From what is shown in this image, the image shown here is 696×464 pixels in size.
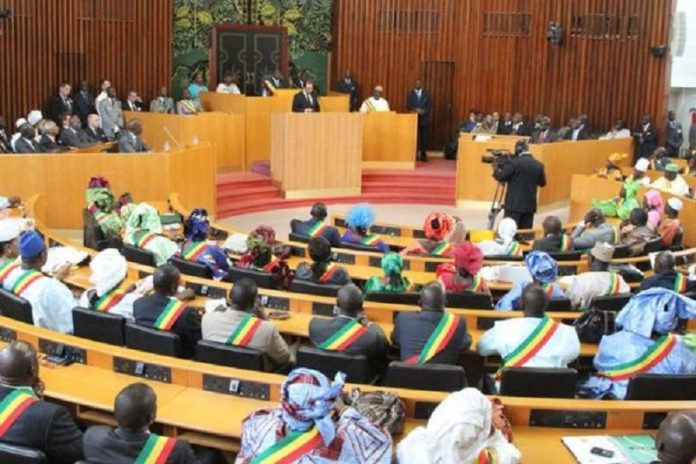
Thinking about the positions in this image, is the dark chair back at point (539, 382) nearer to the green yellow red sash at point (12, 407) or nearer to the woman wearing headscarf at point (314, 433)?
the woman wearing headscarf at point (314, 433)

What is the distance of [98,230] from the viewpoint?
26.2ft

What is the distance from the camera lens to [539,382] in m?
4.11

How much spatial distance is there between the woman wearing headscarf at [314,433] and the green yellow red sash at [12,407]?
0.88 meters

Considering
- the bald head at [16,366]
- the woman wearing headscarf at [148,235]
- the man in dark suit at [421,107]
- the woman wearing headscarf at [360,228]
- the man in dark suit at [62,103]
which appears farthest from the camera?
the man in dark suit at [421,107]

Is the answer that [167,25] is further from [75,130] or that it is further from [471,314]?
[471,314]

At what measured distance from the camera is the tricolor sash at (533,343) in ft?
14.8

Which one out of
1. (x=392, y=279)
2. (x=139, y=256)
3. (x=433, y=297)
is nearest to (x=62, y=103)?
(x=139, y=256)

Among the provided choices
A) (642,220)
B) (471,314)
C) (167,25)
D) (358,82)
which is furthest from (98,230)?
(358,82)

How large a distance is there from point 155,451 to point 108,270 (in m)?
2.31

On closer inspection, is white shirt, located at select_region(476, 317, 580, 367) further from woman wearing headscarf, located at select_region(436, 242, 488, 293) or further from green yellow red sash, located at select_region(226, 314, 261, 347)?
green yellow red sash, located at select_region(226, 314, 261, 347)

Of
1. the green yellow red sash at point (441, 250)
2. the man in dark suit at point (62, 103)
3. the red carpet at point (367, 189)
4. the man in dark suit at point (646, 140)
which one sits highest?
the man in dark suit at point (62, 103)

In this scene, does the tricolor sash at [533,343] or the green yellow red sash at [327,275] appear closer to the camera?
the tricolor sash at [533,343]

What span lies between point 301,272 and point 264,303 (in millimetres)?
640

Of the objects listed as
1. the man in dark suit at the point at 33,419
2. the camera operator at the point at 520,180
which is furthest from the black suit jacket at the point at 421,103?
the man in dark suit at the point at 33,419
